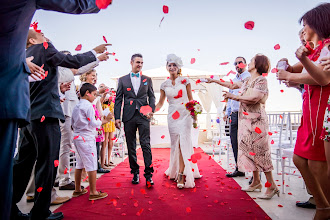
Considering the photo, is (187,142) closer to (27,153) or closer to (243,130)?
(243,130)

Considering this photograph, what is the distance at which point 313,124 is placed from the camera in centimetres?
174

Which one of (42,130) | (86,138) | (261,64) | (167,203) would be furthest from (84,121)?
(261,64)

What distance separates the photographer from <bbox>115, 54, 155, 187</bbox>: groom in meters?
3.55

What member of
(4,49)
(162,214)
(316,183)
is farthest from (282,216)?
(4,49)

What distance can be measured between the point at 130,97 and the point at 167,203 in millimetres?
1701

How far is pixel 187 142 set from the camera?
356cm

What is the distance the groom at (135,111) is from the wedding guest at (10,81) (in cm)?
235

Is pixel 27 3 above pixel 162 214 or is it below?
above

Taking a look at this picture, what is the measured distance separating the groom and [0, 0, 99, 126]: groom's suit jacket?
234 centimetres

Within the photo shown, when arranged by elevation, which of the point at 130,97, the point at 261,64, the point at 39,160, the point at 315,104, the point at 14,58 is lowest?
the point at 39,160

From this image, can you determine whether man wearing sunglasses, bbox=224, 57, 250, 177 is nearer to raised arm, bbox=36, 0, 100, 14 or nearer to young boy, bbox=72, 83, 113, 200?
young boy, bbox=72, 83, 113, 200

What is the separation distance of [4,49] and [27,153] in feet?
4.40

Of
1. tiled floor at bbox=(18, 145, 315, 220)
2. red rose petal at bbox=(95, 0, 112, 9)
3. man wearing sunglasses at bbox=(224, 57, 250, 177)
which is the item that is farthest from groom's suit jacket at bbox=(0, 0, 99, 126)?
man wearing sunglasses at bbox=(224, 57, 250, 177)

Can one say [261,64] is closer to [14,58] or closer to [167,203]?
[167,203]
